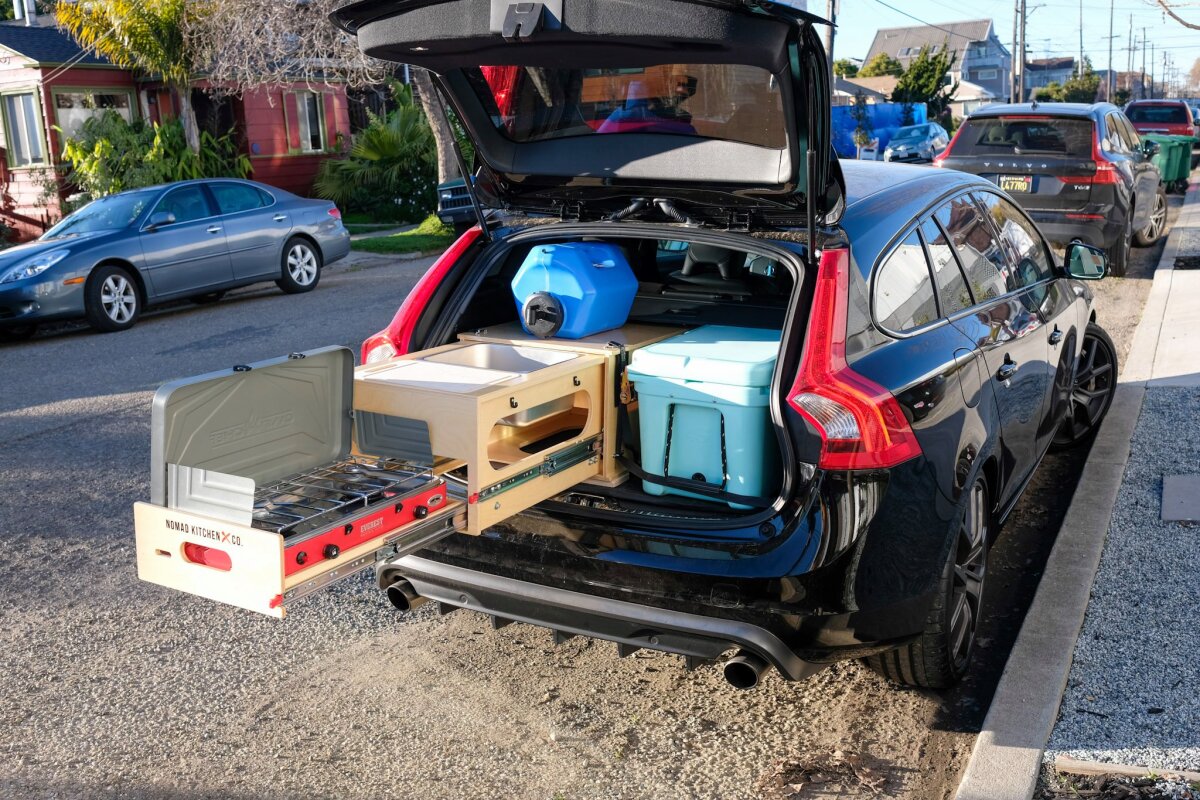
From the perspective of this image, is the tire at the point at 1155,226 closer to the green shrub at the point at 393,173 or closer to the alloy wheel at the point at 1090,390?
the alloy wheel at the point at 1090,390

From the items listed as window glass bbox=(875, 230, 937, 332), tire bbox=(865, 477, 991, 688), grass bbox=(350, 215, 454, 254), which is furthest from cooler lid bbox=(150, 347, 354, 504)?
grass bbox=(350, 215, 454, 254)

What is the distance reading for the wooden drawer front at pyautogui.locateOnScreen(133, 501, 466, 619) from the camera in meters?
2.81

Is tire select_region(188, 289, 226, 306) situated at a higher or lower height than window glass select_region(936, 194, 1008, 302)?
lower

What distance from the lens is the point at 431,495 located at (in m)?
3.23

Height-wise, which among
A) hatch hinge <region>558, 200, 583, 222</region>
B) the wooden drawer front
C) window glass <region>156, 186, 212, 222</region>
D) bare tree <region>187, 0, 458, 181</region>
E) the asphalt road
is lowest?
the asphalt road

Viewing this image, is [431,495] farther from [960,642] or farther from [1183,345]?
[1183,345]

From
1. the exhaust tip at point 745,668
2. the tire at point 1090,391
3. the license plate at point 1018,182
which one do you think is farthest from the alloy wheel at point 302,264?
the exhaust tip at point 745,668

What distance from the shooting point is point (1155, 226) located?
584 inches

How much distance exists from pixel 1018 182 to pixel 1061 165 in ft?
1.40

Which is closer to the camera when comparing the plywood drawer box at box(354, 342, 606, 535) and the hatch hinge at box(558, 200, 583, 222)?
the plywood drawer box at box(354, 342, 606, 535)

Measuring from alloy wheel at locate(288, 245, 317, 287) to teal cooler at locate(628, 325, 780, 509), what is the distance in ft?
33.8

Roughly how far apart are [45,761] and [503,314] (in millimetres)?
2243

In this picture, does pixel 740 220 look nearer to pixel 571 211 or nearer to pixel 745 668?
pixel 571 211

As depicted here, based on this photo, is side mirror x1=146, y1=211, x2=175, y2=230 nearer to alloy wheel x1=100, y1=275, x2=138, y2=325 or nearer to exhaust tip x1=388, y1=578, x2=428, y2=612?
alloy wheel x1=100, y1=275, x2=138, y2=325
